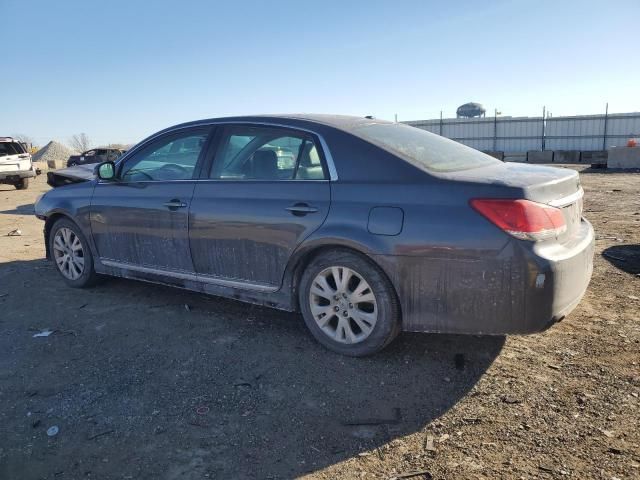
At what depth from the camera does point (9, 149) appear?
58.6ft

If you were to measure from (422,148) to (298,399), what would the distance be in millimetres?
1954

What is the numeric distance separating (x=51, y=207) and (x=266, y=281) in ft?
9.80

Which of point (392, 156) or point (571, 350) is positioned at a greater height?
point (392, 156)

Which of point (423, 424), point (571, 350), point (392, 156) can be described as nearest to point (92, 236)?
point (392, 156)

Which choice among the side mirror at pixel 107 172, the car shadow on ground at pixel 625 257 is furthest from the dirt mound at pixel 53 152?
the car shadow on ground at pixel 625 257

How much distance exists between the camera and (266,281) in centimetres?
388

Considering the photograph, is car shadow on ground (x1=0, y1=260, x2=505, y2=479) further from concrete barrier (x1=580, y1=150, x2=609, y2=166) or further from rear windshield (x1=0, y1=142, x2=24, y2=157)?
concrete barrier (x1=580, y1=150, x2=609, y2=166)

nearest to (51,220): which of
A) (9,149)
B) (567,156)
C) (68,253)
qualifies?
(68,253)

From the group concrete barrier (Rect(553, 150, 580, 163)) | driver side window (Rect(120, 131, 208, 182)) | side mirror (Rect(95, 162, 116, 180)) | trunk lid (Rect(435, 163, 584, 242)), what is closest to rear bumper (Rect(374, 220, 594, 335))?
trunk lid (Rect(435, 163, 584, 242))

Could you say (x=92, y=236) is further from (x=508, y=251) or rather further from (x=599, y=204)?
(x=599, y=204)

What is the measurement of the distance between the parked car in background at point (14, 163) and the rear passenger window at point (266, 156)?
16.6 m

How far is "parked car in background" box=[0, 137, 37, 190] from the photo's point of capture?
17.5 meters

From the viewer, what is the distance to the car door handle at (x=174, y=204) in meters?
4.28

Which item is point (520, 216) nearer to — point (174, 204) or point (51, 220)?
point (174, 204)
